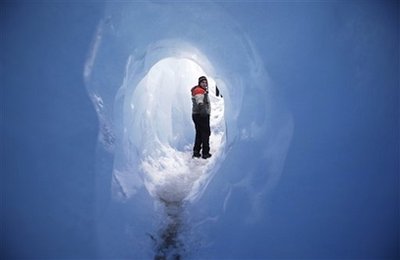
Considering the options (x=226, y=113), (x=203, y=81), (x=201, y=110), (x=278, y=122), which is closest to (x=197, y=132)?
(x=201, y=110)

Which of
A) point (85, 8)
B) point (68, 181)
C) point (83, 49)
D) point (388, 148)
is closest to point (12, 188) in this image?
point (68, 181)

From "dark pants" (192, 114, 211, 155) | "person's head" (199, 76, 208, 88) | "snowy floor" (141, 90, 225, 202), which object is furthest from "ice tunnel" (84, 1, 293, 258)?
"dark pants" (192, 114, 211, 155)

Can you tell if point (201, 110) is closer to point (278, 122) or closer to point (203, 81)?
point (203, 81)

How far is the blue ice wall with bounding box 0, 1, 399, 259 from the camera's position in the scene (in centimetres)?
229

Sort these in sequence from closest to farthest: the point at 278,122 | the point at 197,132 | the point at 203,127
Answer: the point at 278,122 < the point at 203,127 < the point at 197,132

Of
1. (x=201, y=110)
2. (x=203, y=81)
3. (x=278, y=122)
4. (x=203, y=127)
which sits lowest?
(x=278, y=122)

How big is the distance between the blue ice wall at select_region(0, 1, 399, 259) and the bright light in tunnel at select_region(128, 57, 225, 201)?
1.42 m

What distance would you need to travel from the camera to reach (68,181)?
94.1 inches

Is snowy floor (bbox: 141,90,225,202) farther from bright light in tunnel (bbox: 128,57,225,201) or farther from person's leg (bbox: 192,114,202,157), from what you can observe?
person's leg (bbox: 192,114,202,157)

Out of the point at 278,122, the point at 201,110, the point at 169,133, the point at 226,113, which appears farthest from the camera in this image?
the point at 169,133

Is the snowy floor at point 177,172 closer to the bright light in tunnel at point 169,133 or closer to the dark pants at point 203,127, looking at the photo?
the bright light in tunnel at point 169,133

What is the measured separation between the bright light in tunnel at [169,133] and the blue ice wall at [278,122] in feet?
4.65

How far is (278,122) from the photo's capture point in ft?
8.10

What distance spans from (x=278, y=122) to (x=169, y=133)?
4955 mm
